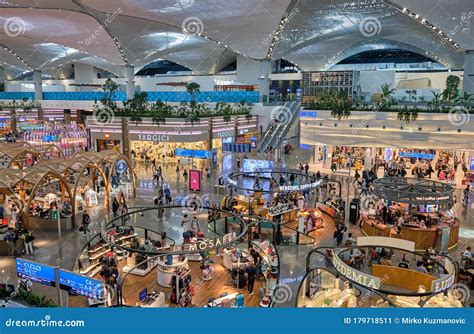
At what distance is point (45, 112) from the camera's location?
47.7 metres

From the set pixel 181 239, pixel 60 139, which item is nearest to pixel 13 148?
pixel 60 139

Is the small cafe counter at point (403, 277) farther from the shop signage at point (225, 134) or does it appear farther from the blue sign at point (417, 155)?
the shop signage at point (225, 134)

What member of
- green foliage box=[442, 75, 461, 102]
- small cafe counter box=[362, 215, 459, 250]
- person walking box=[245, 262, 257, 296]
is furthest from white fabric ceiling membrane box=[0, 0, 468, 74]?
person walking box=[245, 262, 257, 296]

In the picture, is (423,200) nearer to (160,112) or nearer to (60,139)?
(160,112)

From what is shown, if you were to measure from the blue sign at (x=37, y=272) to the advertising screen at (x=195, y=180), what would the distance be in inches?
516

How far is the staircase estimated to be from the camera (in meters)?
34.4

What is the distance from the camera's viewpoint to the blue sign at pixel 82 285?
344 inches

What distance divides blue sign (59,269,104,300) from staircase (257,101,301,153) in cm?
2597

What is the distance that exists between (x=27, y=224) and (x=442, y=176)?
23.7 metres

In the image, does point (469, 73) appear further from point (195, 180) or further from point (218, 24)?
point (195, 180)

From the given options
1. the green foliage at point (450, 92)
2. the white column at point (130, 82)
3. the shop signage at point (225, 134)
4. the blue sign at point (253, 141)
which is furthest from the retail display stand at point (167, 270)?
the white column at point (130, 82)

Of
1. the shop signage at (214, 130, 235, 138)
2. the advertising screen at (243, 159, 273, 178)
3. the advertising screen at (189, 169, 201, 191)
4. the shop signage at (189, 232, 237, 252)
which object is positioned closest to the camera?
the shop signage at (189, 232, 237, 252)

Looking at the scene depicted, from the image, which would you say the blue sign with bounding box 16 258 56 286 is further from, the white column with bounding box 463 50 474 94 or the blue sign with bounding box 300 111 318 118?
the white column with bounding box 463 50 474 94

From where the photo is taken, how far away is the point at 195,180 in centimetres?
2227
